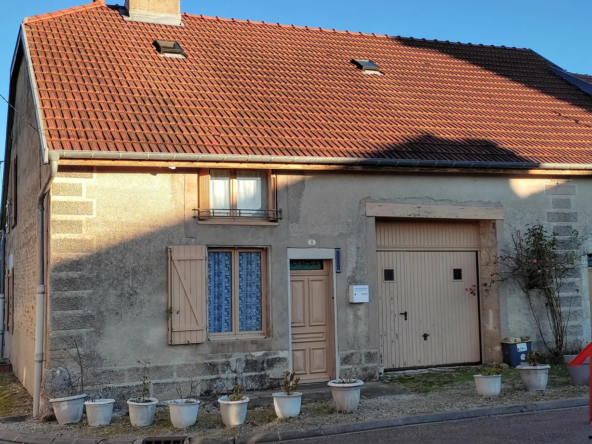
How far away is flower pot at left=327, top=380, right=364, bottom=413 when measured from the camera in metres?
8.70

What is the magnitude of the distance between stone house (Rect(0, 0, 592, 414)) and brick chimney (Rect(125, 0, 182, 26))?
3 cm

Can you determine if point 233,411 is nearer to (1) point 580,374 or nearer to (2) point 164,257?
(2) point 164,257

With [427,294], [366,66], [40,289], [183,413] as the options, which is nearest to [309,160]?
[427,294]

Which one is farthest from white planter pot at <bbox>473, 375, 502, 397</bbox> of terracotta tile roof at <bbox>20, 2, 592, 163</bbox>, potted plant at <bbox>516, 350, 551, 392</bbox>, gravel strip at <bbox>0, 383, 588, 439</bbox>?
terracotta tile roof at <bbox>20, 2, 592, 163</bbox>

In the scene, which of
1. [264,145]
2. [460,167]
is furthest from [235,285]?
[460,167]

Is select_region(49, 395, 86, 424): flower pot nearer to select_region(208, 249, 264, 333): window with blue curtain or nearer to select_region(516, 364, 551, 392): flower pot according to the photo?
select_region(208, 249, 264, 333): window with blue curtain

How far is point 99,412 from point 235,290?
279cm

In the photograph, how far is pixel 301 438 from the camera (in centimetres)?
786

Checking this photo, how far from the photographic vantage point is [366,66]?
552 inches

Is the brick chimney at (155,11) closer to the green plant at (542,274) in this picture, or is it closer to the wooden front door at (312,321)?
the wooden front door at (312,321)

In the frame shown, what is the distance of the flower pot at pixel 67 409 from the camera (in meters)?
8.67

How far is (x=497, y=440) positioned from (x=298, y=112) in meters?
6.41

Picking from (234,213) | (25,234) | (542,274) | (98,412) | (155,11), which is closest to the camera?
(98,412)

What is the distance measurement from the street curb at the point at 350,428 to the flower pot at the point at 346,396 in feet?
→ 1.78
